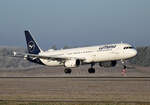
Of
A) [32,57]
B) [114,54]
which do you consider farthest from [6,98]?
[32,57]

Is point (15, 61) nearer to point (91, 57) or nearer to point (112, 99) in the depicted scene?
point (91, 57)

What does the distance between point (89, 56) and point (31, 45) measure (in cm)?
1768

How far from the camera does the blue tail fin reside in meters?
90.9

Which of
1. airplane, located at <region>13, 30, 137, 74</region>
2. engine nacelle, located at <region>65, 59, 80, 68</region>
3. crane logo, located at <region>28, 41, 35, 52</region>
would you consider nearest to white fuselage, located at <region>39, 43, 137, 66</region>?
airplane, located at <region>13, 30, 137, 74</region>

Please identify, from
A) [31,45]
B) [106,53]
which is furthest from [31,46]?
[106,53]

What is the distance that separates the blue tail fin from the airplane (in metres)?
2.88

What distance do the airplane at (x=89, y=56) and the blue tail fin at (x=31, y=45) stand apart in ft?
9.46

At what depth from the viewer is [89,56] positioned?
77375mm

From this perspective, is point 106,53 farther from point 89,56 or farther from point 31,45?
point 31,45

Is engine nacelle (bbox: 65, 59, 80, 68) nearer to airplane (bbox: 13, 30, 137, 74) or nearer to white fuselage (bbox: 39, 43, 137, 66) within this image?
airplane (bbox: 13, 30, 137, 74)

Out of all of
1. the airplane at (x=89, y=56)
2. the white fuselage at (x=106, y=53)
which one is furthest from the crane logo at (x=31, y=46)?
the white fuselage at (x=106, y=53)

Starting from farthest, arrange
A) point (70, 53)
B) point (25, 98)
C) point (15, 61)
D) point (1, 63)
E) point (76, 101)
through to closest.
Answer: point (15, 61), point (1, 63), point (70, 53), point (25, 98), point (76, 101)

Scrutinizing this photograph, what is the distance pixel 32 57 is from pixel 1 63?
94.7 metres

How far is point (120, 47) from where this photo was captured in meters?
A: 75.0
